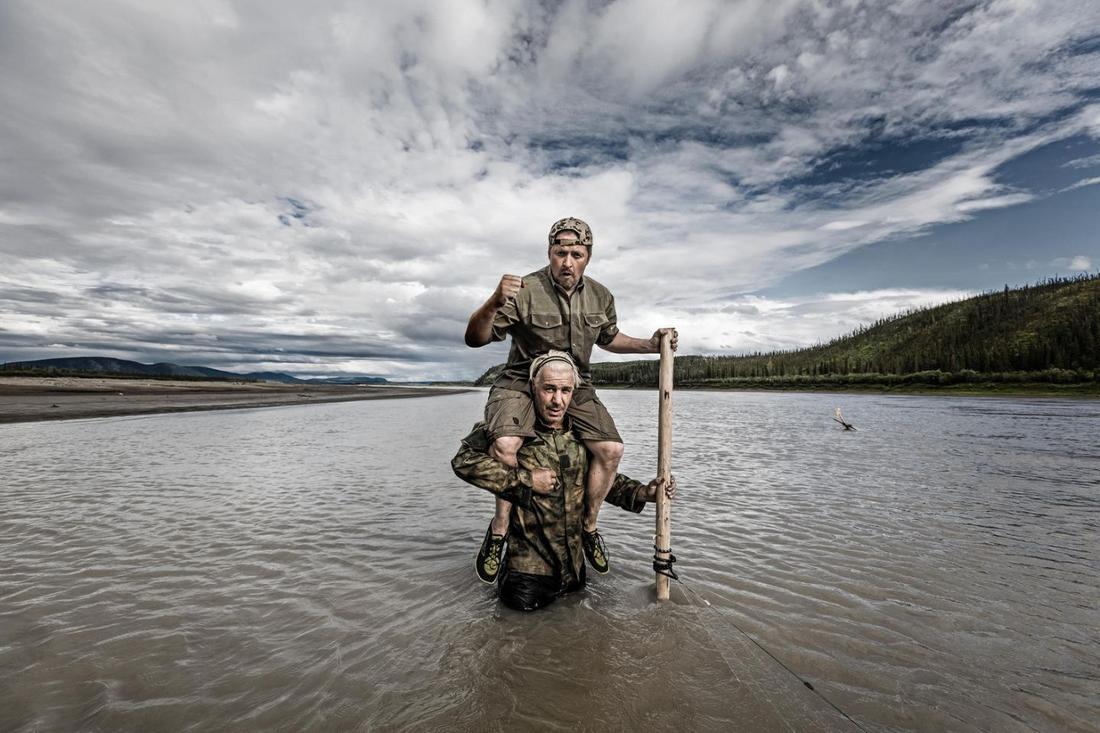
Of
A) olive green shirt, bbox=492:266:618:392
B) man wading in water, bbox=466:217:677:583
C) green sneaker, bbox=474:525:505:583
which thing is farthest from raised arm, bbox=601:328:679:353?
green sneaker, bbox=474:525:505:583

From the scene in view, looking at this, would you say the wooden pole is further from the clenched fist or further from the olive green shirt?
the clenched fist

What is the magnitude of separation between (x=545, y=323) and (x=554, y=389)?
0.73 meters

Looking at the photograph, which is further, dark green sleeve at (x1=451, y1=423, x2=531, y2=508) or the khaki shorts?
the khaki shorts

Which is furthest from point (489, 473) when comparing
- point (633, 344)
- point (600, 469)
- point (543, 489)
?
point (633, 344)

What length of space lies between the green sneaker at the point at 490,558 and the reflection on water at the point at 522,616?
31 centimetres

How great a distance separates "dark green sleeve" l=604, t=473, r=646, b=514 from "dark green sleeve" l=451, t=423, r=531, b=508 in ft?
3.57

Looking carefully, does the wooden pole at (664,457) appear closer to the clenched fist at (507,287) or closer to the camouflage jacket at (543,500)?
the camouflage jacket at (543,500)

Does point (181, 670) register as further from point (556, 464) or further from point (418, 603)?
point (556, 464)

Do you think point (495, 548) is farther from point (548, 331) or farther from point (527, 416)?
point (548, 331)

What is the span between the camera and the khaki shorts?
473cm

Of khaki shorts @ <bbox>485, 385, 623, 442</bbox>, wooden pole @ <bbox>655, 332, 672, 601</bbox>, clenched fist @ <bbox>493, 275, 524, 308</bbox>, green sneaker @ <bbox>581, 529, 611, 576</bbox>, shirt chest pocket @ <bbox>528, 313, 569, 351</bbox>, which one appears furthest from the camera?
green sneaker @ <bbox>581, 529, 611, 576</bbox>

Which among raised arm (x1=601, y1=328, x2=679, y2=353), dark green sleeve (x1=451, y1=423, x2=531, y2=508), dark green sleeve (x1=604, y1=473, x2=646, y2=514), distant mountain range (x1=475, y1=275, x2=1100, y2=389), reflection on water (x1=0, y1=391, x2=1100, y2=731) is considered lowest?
reflection on water (x1=0, y1=391, x2=1100, y2=731)

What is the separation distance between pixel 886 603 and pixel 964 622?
586 mm

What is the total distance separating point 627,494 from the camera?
17.2 ft
